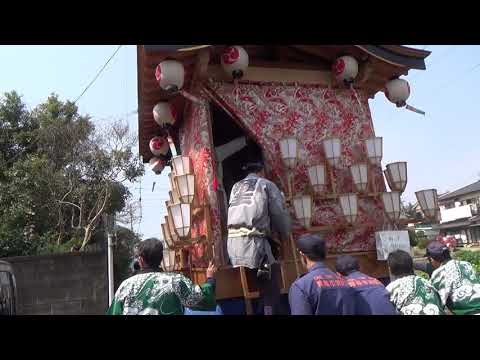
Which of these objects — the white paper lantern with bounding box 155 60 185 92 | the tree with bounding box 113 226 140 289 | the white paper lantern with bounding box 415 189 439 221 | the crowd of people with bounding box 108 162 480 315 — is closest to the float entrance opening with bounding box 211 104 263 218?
the white paper lantern with bounding box 155 60 185 92

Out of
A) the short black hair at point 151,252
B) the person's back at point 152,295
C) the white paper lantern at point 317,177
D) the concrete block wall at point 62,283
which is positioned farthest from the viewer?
the concrete block wall at point 62,283

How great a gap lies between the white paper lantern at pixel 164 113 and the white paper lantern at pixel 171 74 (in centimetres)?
114

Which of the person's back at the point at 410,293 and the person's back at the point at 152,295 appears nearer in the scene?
the person's back at the point at 152,295

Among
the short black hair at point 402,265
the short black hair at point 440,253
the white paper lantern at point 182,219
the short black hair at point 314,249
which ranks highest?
the white paper lantern at point 182,219

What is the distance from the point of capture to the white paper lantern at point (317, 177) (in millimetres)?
4754

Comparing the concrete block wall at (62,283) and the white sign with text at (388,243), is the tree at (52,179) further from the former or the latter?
the white sign with text at (388,243)

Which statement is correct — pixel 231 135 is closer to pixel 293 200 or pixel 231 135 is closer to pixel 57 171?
pixel 293 200

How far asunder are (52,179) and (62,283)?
329 centimetres

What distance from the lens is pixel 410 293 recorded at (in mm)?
2809

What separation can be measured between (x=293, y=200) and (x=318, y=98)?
5.48 ft

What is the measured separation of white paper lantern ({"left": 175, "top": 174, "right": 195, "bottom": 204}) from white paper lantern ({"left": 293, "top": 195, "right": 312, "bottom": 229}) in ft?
3.85

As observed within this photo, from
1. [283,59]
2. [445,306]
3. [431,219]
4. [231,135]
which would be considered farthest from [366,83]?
[445,306]

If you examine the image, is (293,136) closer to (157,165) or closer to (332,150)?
(332,150)

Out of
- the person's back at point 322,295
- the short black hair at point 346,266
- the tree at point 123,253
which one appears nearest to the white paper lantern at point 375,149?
the short black hair at point 346,266
